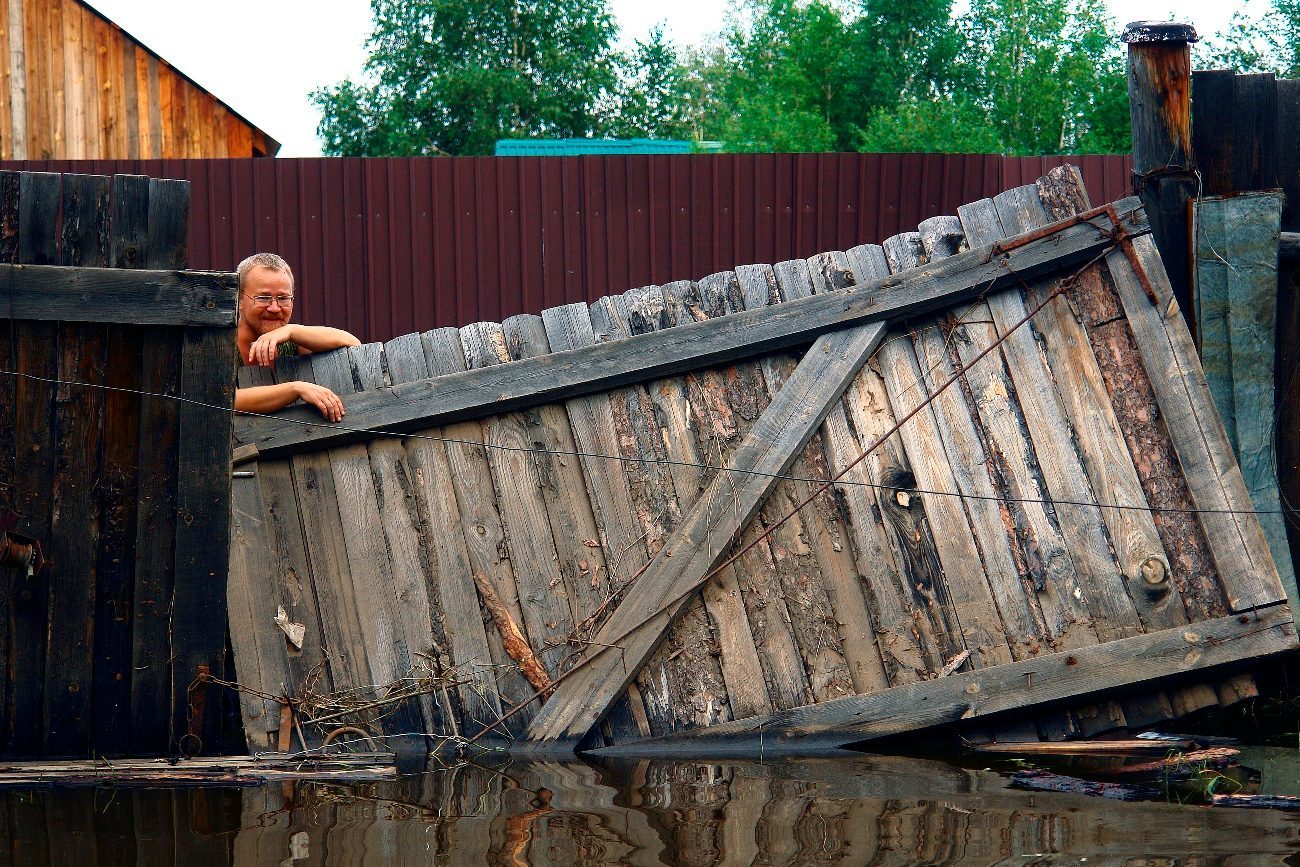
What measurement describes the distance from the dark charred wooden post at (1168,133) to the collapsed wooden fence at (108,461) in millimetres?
3496

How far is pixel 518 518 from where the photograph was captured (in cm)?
434

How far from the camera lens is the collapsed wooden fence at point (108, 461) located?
146 inches

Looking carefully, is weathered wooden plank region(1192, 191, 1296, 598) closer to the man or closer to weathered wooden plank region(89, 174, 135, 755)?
the man

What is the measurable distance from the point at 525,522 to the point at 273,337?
1079mm

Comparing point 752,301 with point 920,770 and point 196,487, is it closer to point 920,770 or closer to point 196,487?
point 920,770

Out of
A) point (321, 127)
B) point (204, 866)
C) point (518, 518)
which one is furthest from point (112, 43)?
point (321, 127)

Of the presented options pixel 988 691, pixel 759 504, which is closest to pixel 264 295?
pixel 759 504

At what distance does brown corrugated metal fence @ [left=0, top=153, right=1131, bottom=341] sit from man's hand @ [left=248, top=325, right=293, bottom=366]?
12.5ft

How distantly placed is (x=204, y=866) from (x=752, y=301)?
2.56m

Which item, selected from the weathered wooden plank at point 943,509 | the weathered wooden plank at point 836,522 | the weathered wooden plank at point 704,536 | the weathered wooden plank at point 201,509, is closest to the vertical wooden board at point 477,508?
the weathered wooden plank at point 704,536

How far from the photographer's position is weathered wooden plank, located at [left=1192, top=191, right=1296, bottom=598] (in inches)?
189

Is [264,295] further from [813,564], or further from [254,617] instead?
[813,564]

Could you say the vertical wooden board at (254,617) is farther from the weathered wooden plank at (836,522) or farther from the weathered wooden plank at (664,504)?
the weathered wooden plank at (836,522)

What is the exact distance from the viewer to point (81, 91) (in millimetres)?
13367
